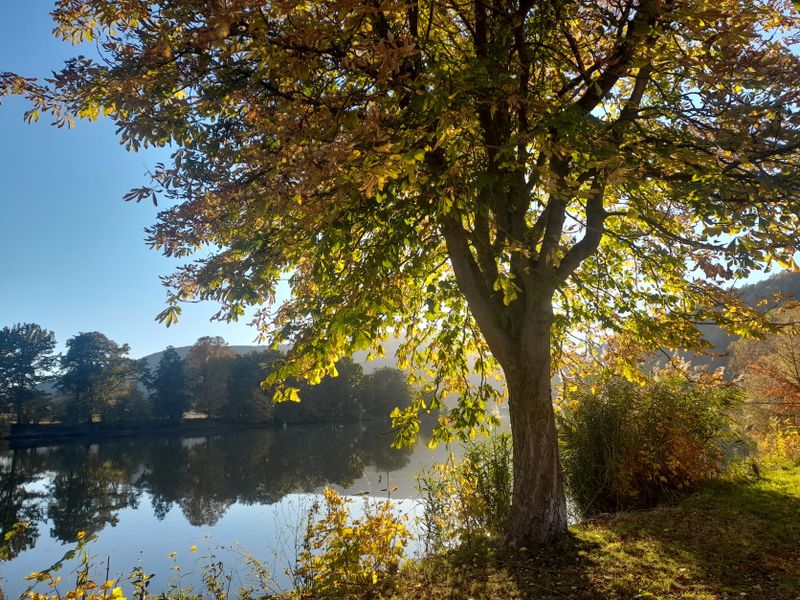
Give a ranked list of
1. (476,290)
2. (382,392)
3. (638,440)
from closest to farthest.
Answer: (476,290) < (638,440) < (382,392)

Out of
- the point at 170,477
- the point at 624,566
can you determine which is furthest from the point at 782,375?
the point at 170,477

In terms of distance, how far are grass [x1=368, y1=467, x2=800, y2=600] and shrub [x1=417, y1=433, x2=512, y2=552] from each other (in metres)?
1.06

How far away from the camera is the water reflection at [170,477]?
52.5 ft

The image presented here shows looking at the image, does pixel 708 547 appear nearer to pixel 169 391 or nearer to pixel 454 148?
pixel 454 148

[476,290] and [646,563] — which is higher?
[476,290]

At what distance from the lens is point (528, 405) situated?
5762 mm

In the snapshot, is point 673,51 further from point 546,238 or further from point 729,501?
point 729,501

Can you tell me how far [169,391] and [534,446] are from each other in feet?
183

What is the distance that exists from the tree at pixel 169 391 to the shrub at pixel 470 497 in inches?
2069

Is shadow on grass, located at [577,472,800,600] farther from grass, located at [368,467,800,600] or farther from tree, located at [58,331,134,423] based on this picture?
tree, located at [58,331,134,423]

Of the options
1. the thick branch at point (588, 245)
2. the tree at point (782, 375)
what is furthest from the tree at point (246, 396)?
the thick branch at point (588, 245)

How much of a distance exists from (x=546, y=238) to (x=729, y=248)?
7.15 ft

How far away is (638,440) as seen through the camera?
8.06 meters

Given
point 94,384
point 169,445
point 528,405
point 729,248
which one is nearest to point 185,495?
point 528,405
